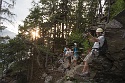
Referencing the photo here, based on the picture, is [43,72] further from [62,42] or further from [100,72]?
[100,72]

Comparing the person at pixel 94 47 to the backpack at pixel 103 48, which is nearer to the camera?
the person at pixel 94 47

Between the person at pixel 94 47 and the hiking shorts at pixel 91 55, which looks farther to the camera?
the hiking shorts at pixel 91 55

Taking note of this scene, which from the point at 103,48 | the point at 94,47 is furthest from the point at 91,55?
the point at 103,48

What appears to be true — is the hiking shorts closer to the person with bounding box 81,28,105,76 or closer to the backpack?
the person with bounding box 81,28,105,76

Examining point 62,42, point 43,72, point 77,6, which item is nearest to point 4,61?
point 43,72

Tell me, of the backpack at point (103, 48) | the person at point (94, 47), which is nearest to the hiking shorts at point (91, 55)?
the person at point (94, 47)

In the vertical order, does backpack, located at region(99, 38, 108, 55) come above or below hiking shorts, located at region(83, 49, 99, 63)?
above

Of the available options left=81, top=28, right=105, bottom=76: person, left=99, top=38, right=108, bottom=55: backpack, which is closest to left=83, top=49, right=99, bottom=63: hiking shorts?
left=81, top=28, right=105, bottom=76: person

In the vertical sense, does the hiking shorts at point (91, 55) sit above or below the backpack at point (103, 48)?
below

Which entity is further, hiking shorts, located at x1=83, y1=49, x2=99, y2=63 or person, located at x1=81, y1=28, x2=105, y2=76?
hiking shorts, located at x1=83, y1=49, x2=99, y2=63

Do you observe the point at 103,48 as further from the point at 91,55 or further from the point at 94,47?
the point at 91,55

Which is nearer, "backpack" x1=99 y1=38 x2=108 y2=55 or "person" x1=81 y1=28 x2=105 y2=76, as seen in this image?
"person" x1=81 y1=28 x2=105 y2=76

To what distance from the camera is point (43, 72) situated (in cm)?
3200

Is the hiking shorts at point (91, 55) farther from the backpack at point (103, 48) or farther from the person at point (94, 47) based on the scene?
the backpack at point (103, 48)
